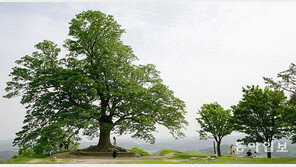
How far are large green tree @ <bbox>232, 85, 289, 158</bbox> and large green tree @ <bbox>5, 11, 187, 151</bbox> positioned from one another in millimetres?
7806

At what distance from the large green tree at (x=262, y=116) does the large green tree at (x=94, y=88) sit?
7.81 meters

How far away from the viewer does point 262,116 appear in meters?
29.5

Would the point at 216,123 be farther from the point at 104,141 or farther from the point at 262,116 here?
the point at 104,141

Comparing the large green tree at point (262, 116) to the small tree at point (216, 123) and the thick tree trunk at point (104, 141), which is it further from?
the thick tree trunk at point (104, 141)

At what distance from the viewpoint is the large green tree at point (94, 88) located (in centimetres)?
2784

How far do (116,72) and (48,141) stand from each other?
1055 centimetres

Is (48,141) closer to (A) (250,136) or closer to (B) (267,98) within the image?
(A) (250,136)

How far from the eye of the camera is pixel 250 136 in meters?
30.7

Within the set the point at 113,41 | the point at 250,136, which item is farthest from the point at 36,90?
the point at 250,136

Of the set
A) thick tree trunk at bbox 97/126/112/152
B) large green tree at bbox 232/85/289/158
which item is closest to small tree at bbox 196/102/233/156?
large green tree at bbox 232/85/289/158

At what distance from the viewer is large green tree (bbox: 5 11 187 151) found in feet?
91.4

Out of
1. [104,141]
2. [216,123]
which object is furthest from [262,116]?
[104,141]

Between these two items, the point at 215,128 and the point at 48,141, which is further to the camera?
the point at 215,128

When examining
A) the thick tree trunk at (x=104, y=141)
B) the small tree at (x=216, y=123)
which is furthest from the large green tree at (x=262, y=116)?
the thick tree trunk at (x=104, y=141)
